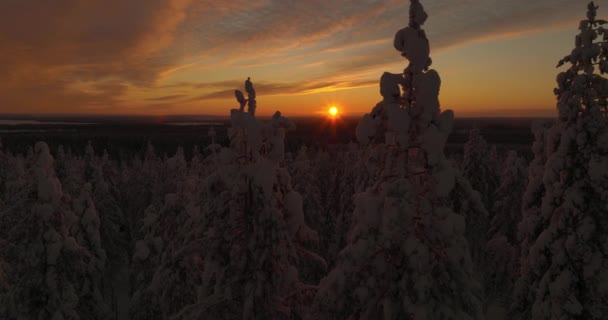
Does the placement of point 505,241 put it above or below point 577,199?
below

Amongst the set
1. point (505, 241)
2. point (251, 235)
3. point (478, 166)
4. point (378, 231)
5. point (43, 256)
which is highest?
point (378, 231)

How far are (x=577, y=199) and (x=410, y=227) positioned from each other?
751 cm

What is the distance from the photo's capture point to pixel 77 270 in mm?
17094

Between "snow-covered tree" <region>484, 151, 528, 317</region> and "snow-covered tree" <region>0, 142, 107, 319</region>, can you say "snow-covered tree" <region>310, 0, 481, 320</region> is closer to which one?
"snow-covered tree" <region>484, 151, 528, 317</region>

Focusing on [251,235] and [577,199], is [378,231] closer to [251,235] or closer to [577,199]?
[251,235]

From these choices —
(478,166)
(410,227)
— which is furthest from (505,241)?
(478,166)

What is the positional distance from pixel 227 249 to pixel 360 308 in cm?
306

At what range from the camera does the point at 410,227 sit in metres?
7.59

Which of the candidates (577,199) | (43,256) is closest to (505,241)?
(577,199)

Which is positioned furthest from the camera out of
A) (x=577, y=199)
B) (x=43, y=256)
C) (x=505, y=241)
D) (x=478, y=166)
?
(x=478, y=166)

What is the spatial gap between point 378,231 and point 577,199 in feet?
25.5

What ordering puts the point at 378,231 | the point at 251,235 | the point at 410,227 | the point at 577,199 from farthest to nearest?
the point at 577,199
the point at 251,235
the point at 378,231
the point at 410,227

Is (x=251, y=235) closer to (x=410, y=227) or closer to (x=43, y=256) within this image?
(x=410, y=227)

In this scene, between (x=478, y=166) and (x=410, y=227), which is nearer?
(x=410, y=227)
